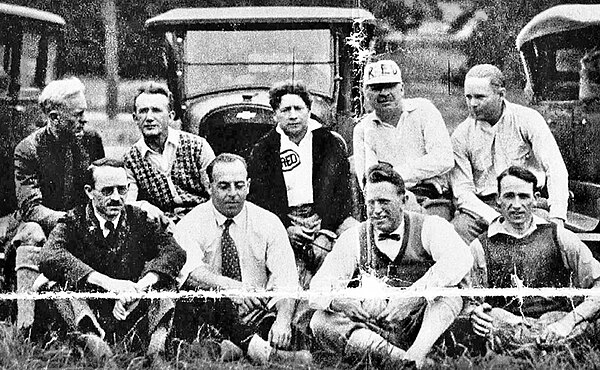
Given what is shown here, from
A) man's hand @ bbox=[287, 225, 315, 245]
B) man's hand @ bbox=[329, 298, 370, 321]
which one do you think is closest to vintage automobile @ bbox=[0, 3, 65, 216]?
man's hand @ bbox=[287, 225, 315, 245]

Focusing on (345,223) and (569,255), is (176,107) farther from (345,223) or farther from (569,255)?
(569,255)

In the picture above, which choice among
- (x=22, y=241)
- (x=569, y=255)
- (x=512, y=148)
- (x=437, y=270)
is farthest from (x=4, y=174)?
(x=569, y=255)

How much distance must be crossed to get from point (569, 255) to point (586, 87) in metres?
1.23

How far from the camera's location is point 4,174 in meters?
5.27

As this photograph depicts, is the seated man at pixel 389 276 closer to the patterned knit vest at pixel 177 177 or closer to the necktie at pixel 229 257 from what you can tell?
the necktie at pixel 229 257

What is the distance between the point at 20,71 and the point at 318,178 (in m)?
2.30

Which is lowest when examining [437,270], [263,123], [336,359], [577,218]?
[336,359]

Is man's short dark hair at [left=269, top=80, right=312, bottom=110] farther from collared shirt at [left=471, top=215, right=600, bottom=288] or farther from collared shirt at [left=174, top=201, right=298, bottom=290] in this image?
collared shirt at [left=471, top=215, right=600, bottom=288]

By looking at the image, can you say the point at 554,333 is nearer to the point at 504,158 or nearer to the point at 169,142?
the point at 504,158

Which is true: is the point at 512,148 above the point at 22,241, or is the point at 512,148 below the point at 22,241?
above

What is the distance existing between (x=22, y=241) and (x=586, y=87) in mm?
4267

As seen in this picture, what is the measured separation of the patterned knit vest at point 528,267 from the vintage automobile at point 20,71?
11.1 feet

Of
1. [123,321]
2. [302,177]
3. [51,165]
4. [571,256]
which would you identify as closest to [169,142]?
[51,165]

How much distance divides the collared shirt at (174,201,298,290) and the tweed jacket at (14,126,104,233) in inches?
32.1
